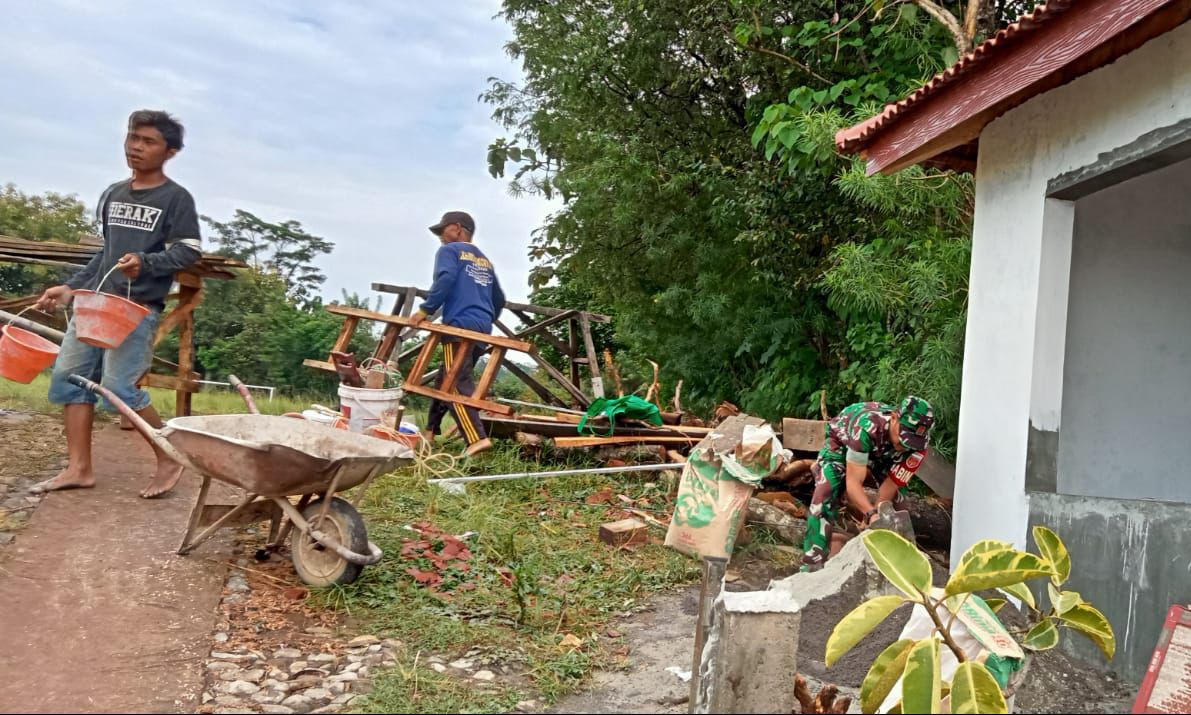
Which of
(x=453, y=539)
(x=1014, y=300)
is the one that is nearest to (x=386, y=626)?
(x=453, y=539)

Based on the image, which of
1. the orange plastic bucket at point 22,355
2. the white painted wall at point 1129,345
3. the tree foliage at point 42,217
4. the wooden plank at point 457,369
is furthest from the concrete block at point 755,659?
the tree foliage at point 42,217

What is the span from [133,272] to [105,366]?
567 mm

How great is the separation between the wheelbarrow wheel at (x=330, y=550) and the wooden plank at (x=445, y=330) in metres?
2.49

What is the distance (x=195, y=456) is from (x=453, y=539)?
1398mm

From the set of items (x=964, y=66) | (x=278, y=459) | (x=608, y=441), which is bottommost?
(x=608, y=441)

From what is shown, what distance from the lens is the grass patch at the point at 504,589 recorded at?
298 cm

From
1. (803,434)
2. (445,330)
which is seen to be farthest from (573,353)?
(803,434)

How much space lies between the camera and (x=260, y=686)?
9.50 ft

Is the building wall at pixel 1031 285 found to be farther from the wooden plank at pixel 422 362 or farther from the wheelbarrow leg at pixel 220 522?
the wooden plank at pixel 422 362

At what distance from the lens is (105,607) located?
3430 mm

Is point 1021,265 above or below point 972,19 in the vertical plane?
below

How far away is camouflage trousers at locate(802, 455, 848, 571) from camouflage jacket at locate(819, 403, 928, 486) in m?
0.07

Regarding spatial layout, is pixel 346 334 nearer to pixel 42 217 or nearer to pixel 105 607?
pixel 105 607

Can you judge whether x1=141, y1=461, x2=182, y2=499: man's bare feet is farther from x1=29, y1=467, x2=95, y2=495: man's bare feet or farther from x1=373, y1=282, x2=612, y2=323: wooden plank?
x1=373, y1=282, x2=612, y2=323: wooden plank
